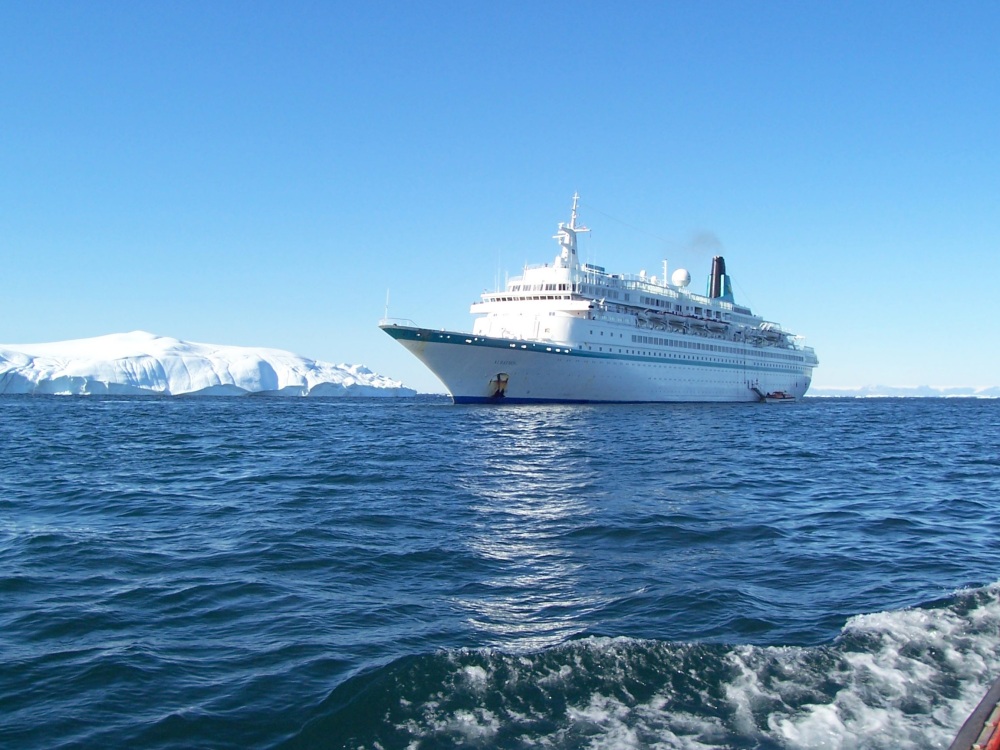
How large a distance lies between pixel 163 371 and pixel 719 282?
251 feet

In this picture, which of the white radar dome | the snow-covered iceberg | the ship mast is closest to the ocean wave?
the ship mast

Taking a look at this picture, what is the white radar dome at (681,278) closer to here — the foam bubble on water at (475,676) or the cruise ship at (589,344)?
the cruise ship at (589,344)

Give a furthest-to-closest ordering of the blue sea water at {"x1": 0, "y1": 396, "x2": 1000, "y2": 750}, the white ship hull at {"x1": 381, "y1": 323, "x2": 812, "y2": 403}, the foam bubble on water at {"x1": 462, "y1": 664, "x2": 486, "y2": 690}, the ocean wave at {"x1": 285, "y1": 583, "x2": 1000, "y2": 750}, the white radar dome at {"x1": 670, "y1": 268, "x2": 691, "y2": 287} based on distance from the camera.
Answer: the white radar dome at {"x1": 670, "y1": 268, "x2": 691, "y2": 287} < the white ship hull at {"x1": 381, "y1": 323, "x2": 812, "y2": 403} < the foam bubble on water at {"x1": 462, "y1": 664, "x2": 486, "y2": 690} < the blue sea water at {"x1": 0, "y1": 396, "x2": 1000, "y2": 750} < the ocean wave at {"x1": 285, "y1": 583, "x2": 1000, "y2": 750}

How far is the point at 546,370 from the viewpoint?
4622 cm

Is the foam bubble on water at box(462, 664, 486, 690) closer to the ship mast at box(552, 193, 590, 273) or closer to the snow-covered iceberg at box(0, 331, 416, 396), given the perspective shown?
the ship mast at box(552, 193, 590, 273)

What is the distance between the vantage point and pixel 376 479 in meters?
15.5

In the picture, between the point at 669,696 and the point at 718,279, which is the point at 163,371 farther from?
the point at 669,696

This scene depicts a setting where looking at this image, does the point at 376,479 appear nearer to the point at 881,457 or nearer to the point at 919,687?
the point at 919,687

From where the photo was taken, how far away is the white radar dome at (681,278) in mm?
72188

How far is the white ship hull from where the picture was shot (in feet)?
143

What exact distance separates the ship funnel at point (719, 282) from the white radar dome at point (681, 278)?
19.1 ft

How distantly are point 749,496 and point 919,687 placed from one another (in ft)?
28.3

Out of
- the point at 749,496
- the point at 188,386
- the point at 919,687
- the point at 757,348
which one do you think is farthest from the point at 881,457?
the point at 188,386

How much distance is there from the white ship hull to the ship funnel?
57.9 feet
